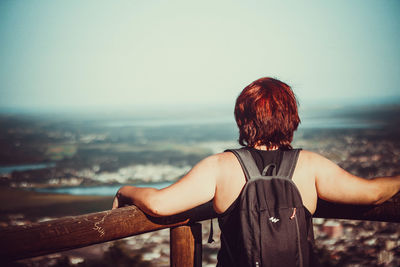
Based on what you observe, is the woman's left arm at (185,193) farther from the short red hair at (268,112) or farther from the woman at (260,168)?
the short red hair at (268,112)

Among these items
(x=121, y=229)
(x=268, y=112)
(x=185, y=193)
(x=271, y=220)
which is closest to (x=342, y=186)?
(x=271, y=220)

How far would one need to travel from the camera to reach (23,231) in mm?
1460

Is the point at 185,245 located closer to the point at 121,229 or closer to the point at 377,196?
the point at 121,229

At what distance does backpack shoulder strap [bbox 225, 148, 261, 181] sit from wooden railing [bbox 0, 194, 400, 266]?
0.43 metres

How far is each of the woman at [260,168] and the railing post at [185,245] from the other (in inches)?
10.4

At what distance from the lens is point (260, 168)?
166cm

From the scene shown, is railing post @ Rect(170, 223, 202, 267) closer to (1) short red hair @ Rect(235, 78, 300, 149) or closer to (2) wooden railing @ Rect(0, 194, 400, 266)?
(2) wooden railing @ Rect(0, 194, 400, 266)

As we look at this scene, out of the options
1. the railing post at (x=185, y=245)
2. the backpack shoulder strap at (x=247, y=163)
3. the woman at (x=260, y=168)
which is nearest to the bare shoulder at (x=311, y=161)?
the woman at (x=260, y=168)

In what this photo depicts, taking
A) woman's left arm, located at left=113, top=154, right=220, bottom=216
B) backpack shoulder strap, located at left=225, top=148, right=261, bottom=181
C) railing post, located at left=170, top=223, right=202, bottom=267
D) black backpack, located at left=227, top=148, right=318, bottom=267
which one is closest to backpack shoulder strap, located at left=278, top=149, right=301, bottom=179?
black backpack, located at left=227, top=148, right=318, bottom=267

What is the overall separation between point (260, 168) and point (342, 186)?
0.42 meters

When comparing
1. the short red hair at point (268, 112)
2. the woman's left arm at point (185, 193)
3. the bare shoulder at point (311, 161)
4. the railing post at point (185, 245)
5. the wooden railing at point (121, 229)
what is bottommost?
the railing post at point (185, 245)

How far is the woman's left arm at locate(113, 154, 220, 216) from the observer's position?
64.7 inches

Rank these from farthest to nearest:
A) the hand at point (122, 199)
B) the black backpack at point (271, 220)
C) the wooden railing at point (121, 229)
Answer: the hand at point (122, 199) < the black backpack at point (271, 220) < the wooden railing at point (121, 229)

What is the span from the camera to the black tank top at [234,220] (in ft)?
5.50
